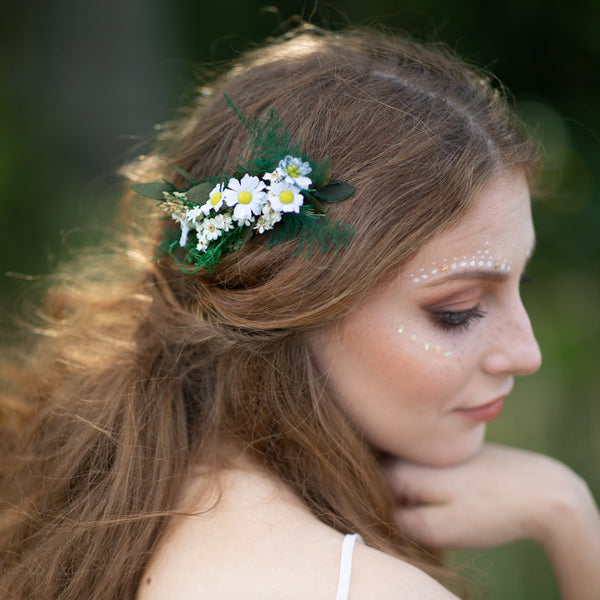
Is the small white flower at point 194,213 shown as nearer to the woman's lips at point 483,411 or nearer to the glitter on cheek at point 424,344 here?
the glitter on cheek at point 424,344

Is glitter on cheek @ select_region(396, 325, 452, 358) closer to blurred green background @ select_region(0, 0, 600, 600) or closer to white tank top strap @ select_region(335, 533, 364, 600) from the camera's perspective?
white tank top strap @ select_region(335, 533, 364, 600)

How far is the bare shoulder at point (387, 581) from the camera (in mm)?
1230

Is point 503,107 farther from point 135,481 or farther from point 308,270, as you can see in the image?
point 135,481

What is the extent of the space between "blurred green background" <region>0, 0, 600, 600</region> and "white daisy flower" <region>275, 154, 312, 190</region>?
1.88 m

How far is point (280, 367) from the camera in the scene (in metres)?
1.57

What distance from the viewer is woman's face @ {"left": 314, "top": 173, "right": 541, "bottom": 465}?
152 centimetres

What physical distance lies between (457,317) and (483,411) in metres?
0.32

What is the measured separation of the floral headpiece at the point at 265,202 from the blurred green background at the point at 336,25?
5.96 ft

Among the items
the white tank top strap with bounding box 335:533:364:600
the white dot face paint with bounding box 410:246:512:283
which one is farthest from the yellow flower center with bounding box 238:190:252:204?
the white tank top strap with bounding box 335:533:364:600

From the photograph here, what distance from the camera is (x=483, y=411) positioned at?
173cm

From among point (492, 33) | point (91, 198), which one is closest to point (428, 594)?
point (91, 198)

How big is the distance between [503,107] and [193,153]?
2.92 ft

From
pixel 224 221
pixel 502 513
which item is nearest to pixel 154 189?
pixel 224 221

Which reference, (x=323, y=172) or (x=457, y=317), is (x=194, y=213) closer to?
(x=323, y=172)
